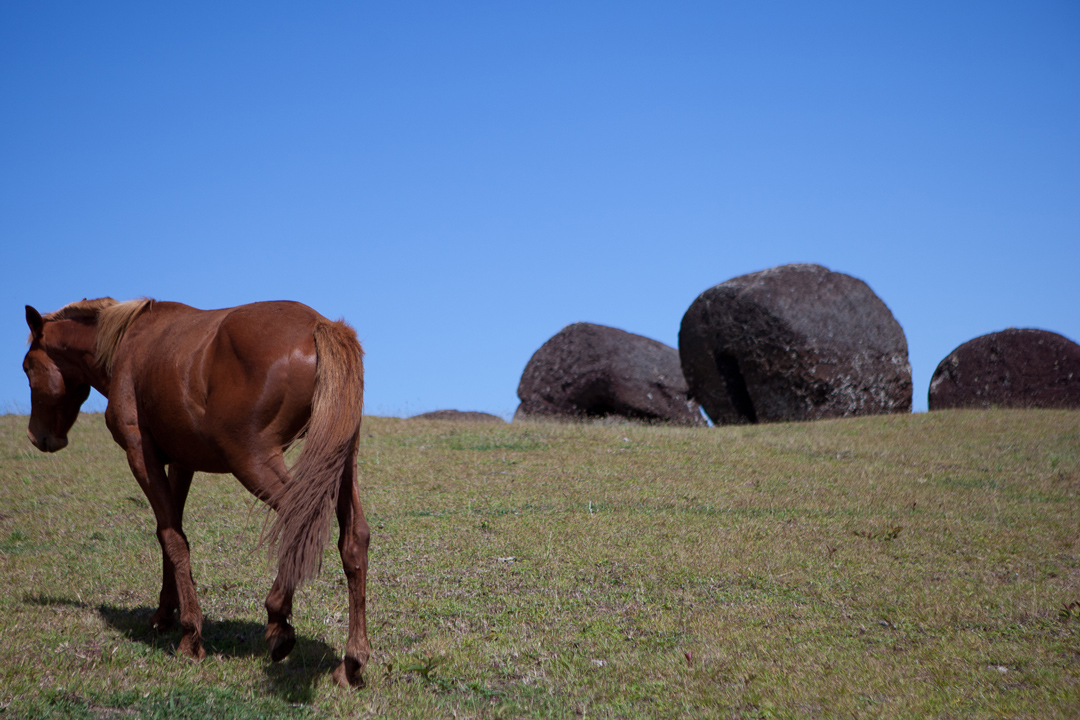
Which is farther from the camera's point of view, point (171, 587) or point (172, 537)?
point (171, 587)

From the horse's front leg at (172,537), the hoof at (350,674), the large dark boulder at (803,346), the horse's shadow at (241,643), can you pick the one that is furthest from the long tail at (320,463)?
the large dark boulder at (803,346)

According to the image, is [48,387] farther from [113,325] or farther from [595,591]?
[595,591]

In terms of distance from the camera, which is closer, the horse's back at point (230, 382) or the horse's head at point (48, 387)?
the horse's back at point (230, 382)

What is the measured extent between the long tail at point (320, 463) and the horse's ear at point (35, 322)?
117 inches

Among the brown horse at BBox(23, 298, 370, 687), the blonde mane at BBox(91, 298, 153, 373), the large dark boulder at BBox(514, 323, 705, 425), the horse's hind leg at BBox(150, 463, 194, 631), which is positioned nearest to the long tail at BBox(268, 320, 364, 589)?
Result: the brown horse at BBox(23, 298, 370, 687)

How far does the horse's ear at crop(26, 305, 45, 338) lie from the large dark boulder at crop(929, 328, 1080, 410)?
58.2ft

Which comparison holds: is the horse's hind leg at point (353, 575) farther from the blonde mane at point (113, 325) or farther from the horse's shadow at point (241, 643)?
the blonde mane at point (113, 325)

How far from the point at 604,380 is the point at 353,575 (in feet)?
57.9

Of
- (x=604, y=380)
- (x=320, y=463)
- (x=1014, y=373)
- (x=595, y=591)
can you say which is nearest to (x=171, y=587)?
(x=320, y=463)

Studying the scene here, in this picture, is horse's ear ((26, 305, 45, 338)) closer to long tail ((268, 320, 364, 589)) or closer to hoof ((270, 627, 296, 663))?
long tail ((268, 320, 364, 589))

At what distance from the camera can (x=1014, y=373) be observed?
18672 millimetres

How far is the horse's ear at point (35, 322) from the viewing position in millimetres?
6477

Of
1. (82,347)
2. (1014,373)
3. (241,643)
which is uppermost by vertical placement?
(1014,373)

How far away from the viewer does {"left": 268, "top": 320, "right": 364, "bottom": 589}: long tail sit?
4492 mm
